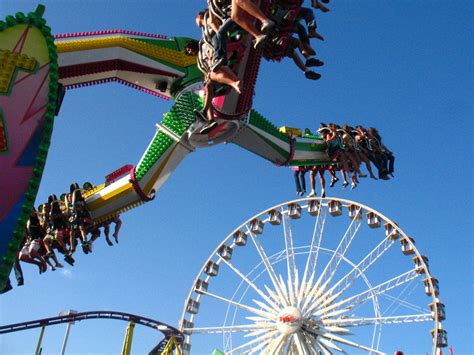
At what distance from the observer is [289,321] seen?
18.4 meters

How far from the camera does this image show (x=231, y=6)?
9.57 m

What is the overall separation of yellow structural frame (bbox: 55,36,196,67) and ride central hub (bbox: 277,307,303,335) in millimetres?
8973

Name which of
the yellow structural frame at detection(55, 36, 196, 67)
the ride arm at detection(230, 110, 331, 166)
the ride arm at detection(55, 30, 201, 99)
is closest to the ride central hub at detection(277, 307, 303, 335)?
the ride arm at detection(230, 110, 331, 166)

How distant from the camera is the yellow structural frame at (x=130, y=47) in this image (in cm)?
1120

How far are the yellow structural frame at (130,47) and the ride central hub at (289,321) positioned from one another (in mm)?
8973

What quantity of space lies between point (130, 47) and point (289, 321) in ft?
32.6

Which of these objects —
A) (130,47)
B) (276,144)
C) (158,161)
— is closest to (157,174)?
(158,161)

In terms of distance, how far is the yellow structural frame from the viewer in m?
11.2

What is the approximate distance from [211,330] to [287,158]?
7.77 meters

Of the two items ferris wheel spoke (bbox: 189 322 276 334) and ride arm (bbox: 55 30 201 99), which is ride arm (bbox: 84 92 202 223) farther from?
ferris wheel spoke (bbox: 189 322 276 334)

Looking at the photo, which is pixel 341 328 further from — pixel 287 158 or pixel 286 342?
pixel 287 158

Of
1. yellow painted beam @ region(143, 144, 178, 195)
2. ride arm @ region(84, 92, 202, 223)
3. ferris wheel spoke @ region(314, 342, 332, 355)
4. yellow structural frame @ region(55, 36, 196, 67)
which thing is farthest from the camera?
ferris wheel spoke @ region(314, 342, 332, 355)


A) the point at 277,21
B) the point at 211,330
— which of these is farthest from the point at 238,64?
the point at 211,330

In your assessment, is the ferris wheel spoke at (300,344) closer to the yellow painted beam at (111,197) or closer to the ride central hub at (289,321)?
the ride central hub at (289,321)
